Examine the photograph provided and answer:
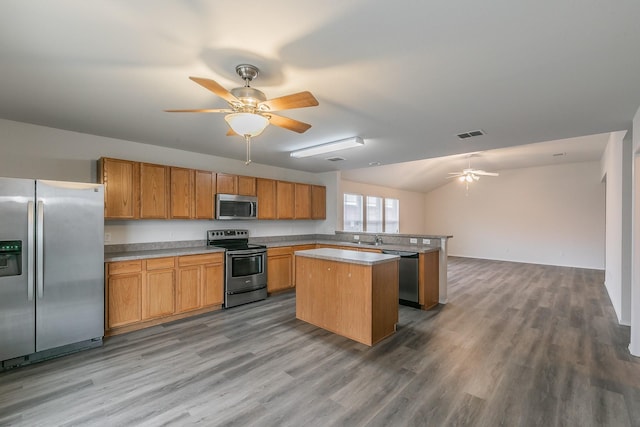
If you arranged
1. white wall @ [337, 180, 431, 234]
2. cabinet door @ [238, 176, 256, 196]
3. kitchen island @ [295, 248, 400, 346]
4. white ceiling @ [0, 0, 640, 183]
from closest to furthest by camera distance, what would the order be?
white ceiling @ [0, 0, 640, 183] < kitchen island @ [295, 248, 400, 346] < cabinet door @ [238, 176, 256, 196] < white wall @ [337, 180, 431, 234]

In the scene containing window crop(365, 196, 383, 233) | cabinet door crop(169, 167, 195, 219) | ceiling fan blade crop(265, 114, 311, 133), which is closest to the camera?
ceiling fan blade crop(265, 114, 311, 133)

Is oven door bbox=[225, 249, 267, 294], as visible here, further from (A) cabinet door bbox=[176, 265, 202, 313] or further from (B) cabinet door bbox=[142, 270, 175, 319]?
(B) cabinet door bbox=[142, 270, 175, 319]

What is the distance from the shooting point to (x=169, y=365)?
8.93 ft

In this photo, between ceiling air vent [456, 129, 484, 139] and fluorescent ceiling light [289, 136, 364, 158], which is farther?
fluorescent ceiling light [289, 136, 364, 158]

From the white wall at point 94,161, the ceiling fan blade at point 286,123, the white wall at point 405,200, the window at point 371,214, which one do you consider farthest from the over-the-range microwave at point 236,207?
the white wall at point 405,200

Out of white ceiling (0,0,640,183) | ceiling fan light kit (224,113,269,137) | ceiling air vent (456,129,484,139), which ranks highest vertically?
white ceiling (0,0,640,183)

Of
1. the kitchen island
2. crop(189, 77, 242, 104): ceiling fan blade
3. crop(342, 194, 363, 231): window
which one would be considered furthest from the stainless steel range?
crop(342, 194, 363, 231): window

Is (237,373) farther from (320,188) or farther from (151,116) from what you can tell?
(320,188)

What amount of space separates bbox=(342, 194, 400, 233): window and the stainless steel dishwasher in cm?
333

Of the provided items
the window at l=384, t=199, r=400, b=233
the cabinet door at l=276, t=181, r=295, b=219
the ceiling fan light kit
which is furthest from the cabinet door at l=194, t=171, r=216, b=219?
the window at l=384, t=199, r=400, b=233

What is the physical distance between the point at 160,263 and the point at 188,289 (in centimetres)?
55

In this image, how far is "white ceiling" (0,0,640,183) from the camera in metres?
1.50

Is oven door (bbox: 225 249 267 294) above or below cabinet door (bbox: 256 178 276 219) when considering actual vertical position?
below

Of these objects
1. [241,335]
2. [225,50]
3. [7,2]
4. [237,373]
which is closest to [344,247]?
[241,335]
